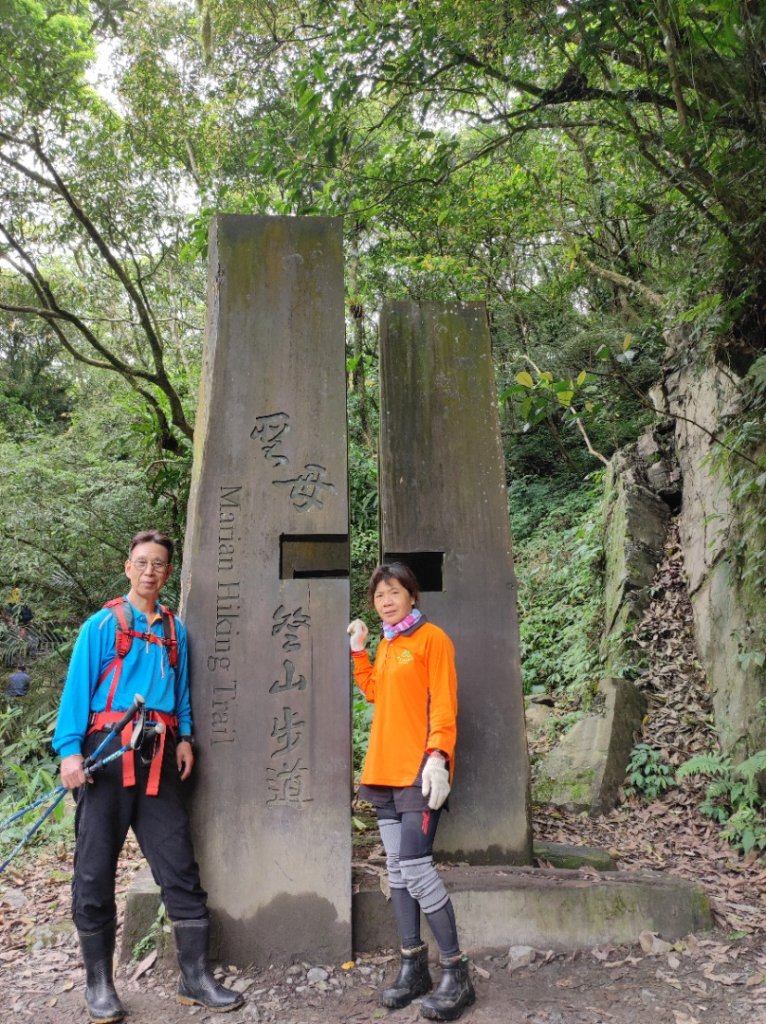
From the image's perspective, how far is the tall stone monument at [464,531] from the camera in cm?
432

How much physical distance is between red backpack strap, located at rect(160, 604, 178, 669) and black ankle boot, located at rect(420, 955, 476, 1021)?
1919mm

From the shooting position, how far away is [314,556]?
414 centimetres

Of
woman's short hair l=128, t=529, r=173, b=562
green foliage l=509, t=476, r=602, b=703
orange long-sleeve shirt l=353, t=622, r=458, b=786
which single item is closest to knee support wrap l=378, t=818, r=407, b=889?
orange long-sleeve shirt l=353, t=622, r=458, b=786

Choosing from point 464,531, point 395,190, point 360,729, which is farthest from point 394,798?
point 395,190

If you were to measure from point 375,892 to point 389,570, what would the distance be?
177 centimetres

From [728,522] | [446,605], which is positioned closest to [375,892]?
[446,605]

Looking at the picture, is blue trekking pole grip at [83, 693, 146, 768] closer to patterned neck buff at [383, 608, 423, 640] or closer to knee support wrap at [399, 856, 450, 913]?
patterned neck buff at [383, 608, 423, 640]

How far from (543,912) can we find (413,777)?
4.15ft

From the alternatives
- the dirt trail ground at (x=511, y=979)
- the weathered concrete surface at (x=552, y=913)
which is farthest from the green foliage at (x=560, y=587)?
the weathered concrete surface at (x=552, y=913)

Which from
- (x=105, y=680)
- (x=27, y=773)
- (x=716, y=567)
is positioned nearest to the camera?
(x=105, y=680)

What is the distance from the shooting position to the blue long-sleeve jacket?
3260 millimetres

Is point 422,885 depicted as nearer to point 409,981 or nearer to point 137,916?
point 409,981

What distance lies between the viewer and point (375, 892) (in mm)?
3812

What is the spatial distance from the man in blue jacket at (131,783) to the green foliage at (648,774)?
379 cm
